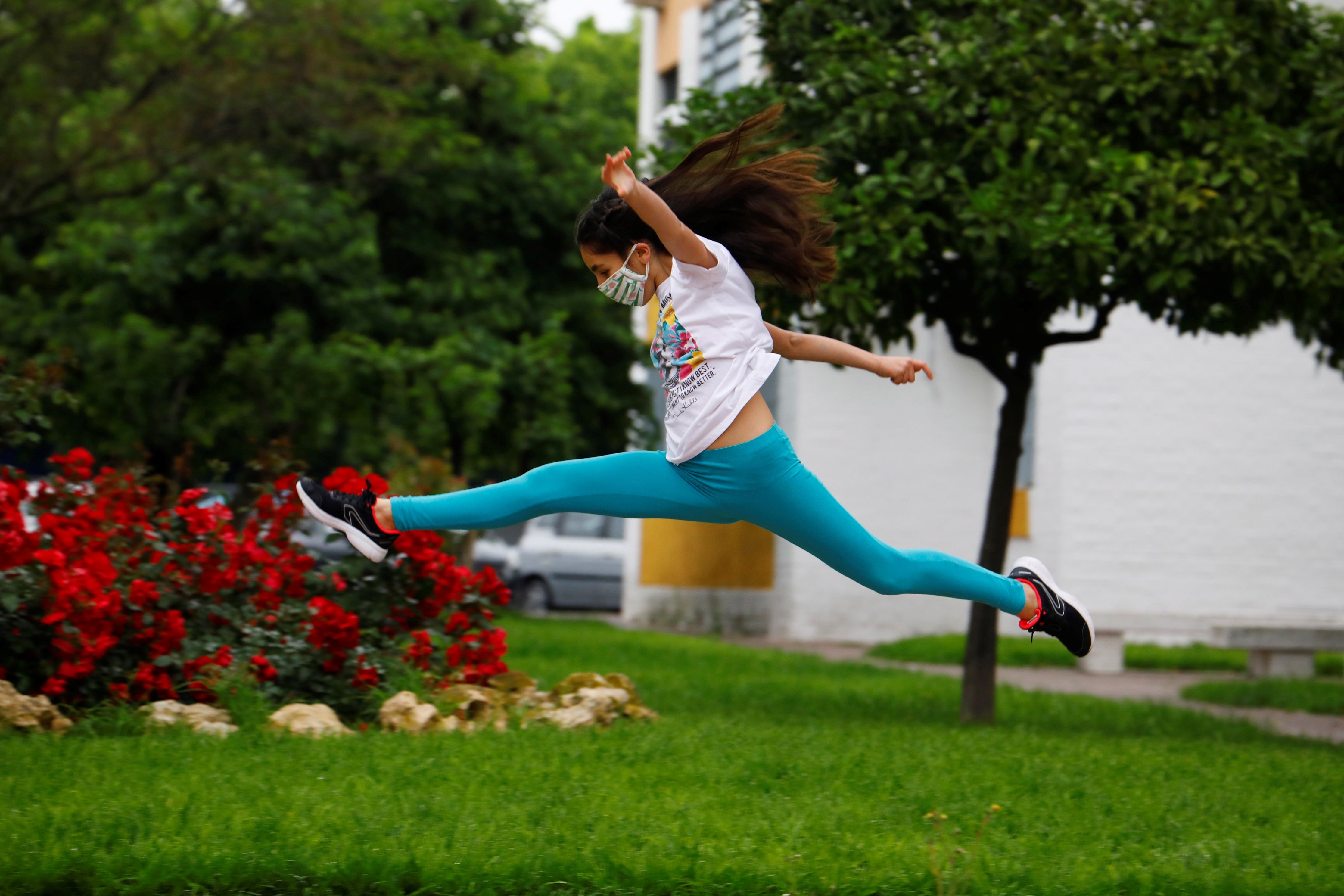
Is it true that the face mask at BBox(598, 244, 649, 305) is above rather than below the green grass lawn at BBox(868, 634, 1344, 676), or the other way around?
above

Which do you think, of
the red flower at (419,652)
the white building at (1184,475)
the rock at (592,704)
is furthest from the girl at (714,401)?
the white building at (1184,475)

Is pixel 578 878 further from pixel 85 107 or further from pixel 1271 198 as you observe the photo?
pixel 85 107

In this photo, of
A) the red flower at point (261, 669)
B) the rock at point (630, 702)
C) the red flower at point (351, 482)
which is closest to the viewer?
the red flower at point (261, 669)

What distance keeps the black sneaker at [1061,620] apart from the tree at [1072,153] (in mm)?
2388

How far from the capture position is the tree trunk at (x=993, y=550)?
321 inches

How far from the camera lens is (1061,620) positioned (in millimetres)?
4695

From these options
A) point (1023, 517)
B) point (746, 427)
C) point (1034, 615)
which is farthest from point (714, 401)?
point (1023, 517)

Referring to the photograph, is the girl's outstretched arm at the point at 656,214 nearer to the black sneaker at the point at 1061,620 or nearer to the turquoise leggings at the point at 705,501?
the turquoise leggings at the point at 705,501

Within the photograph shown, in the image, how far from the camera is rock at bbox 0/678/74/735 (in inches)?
222

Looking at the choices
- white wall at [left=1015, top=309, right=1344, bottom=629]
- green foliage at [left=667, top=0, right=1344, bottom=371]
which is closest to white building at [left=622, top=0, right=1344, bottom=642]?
white wall at [left=1015, top=309, right=1344, bottom=629]

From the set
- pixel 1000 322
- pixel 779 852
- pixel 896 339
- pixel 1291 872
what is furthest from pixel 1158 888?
pixel 1000 322

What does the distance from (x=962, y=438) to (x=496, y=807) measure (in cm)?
1262

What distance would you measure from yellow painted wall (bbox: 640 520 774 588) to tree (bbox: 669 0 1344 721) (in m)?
9.02

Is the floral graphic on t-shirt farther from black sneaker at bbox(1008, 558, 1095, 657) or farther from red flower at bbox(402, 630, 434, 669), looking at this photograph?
red flower at bbox(402, 630, 434, 669)
